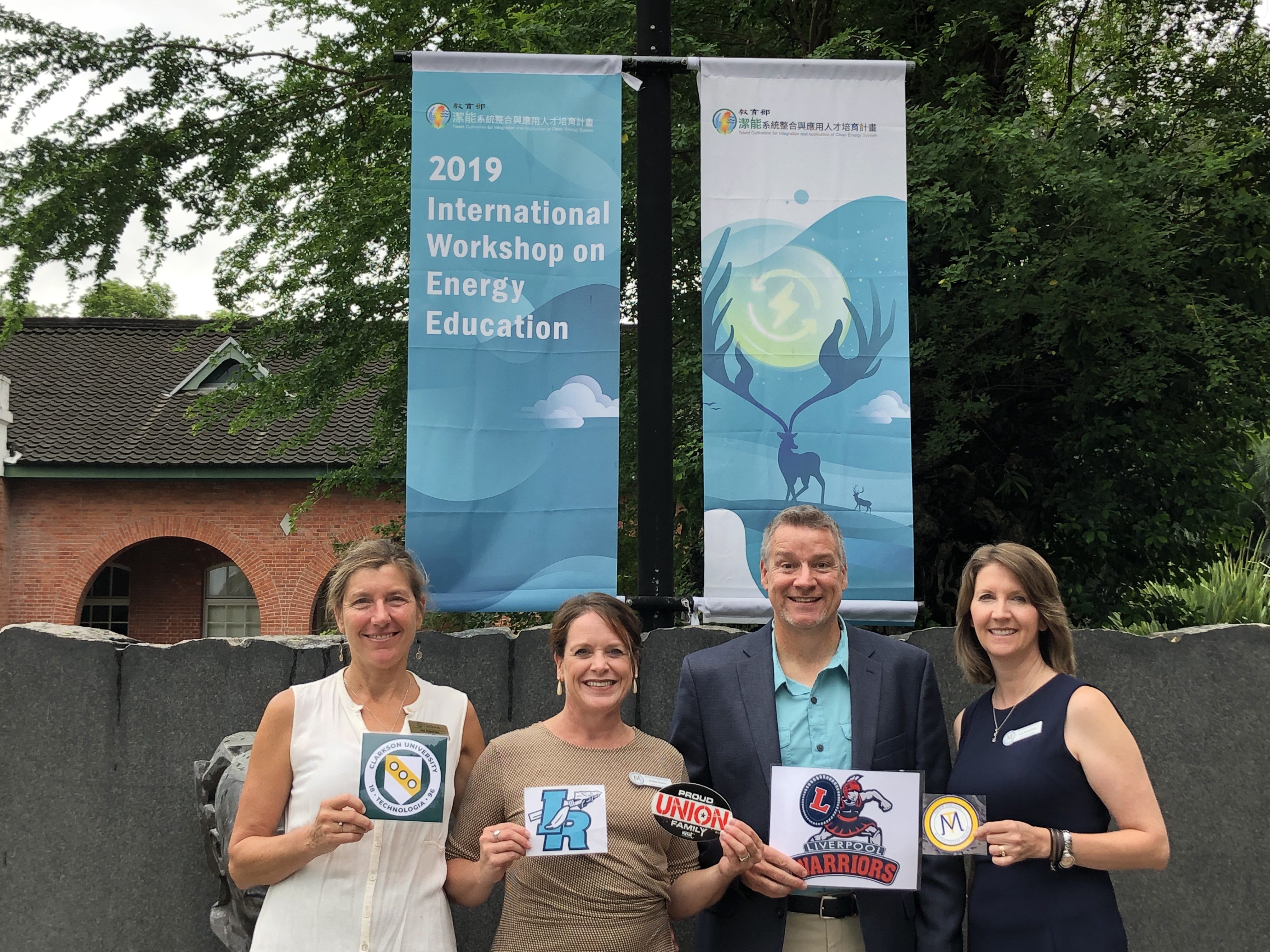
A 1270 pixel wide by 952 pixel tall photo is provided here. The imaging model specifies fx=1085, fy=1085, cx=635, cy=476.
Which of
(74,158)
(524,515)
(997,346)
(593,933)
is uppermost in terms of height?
(74,158)

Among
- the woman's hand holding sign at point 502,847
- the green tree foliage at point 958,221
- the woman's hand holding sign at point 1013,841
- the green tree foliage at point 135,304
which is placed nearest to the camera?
the woman's hand holding sign at point 1013,841

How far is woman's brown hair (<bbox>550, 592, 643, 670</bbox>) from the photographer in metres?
2.82

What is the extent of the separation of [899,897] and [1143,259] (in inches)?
215

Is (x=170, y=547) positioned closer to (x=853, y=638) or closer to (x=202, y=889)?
(x=202, y=889)

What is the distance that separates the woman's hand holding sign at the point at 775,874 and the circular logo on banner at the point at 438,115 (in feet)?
10.9

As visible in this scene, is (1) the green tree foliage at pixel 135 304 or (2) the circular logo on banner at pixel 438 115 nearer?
(2) the circular logo on banner at pixel 438 115

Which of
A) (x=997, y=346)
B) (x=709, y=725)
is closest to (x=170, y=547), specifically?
(x=997, y=346)

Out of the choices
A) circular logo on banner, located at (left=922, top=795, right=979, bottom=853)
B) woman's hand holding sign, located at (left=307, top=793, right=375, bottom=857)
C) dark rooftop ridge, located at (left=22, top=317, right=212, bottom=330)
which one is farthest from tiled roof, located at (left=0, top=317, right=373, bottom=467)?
circular logo on banner, located at (left=922, top=795, right=979, bottom=853)

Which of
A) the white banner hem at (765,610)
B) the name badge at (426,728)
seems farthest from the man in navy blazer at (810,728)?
the white banner hem at (765,610)

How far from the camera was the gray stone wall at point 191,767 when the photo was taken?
13.2ft

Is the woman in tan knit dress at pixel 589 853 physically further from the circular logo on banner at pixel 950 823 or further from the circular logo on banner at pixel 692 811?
the circular logo on banner at pixel 950 823

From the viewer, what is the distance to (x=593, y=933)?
2648mm

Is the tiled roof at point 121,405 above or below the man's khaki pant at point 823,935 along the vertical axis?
above

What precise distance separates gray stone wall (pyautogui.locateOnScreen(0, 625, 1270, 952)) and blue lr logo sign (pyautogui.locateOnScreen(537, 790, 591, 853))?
1.48 m
